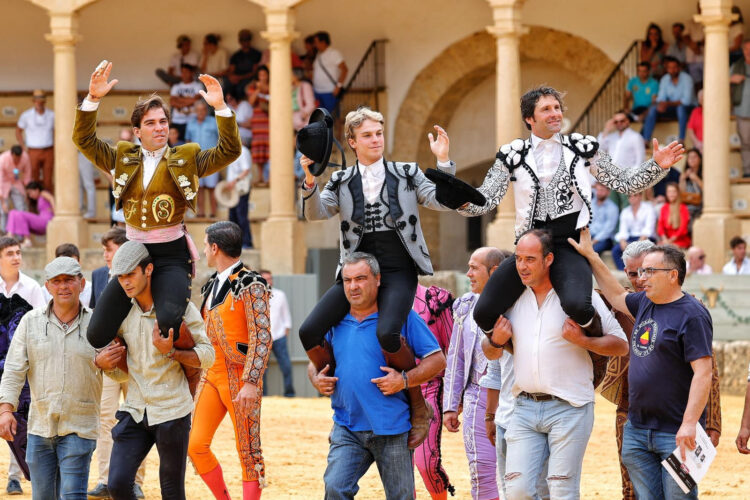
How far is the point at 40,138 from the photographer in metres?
21.6

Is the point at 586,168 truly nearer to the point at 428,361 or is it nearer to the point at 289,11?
the point at 428,361

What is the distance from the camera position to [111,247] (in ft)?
30.1

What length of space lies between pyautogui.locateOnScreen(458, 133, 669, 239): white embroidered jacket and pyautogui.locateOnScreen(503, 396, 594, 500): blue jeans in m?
0.91

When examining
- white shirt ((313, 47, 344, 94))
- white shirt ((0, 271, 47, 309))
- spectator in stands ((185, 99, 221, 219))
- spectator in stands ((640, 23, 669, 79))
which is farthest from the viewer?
white shirt ((313, 47, 344, 94))

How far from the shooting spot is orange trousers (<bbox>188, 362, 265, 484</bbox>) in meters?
8.45

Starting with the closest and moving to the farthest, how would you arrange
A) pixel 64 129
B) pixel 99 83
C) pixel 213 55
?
pixel 99 83 < pixel 64 129 < pixel 213 55

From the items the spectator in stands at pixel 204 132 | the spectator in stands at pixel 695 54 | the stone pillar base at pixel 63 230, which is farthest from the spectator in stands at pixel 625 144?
the stone pillar base at pixel 63 230

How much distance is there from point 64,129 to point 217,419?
1225 cm

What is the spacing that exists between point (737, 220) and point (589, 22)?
14.9ft

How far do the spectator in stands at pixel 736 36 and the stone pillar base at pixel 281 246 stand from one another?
21.2 ft

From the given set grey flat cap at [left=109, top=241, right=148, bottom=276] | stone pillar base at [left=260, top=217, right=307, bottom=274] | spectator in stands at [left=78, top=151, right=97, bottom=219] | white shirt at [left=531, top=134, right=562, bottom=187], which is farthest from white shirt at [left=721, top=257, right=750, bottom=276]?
grey flat cap at [left=109, top=241, right=148, bottom=276]

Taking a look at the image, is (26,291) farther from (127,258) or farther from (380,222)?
(380,222)

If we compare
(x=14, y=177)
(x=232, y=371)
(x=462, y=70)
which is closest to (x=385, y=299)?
(x=232, y=371)

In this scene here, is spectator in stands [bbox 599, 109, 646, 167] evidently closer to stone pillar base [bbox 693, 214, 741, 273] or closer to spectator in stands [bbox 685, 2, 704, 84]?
stone pillar base [bbox 693, 214, 741, 273]
